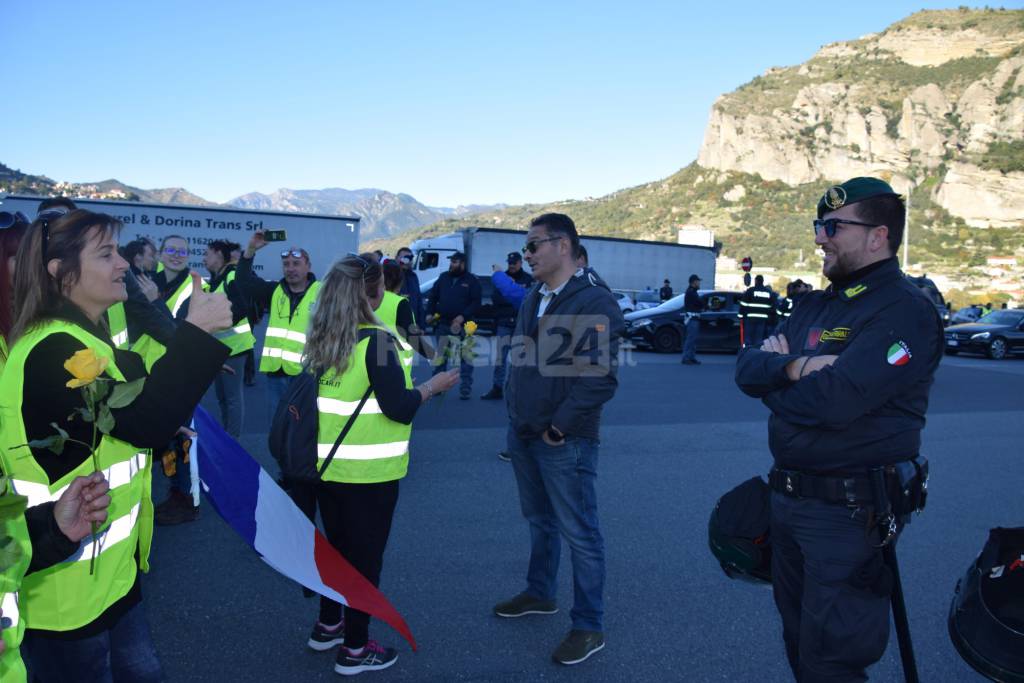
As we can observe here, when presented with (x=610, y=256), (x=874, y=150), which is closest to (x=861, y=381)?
(x=610, y=256)

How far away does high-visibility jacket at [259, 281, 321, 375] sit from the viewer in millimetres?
6367

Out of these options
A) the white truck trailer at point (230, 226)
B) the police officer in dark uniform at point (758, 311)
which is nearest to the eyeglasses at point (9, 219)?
the police officer in dark uniform at point (758, 311)

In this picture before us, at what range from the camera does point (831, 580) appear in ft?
8.18

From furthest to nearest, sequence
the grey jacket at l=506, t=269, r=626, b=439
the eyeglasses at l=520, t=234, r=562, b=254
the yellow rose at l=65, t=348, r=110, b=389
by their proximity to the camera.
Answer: the eyeglasses at l=520, t=234, r=562, b=254 → the grey jacket at l=506, t=269, r=626, b=439 → the yellow rose at l=65, t=348, r=110, b=389

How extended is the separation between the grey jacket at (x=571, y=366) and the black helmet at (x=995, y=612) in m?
1.66

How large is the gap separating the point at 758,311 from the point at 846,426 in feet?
46.5

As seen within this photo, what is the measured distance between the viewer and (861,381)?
2.43 meters

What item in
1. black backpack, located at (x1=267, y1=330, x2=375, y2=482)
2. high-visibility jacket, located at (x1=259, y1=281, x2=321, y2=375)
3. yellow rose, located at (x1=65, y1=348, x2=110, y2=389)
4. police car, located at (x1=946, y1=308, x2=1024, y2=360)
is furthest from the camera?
police car, located at (x1=946, y1=308, x2=1024, y2=360)

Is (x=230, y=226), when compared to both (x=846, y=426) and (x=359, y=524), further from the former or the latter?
(x=846, y=426)

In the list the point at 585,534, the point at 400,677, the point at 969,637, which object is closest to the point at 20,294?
the point at 400,677

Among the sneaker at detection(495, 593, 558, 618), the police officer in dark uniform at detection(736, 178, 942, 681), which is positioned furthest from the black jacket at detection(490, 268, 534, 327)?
the police officer in dark uniform at detection(736, 178, 942, 681)

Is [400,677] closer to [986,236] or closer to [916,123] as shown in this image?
[986,236]

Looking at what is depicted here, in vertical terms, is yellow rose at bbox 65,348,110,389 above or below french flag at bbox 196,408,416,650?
above

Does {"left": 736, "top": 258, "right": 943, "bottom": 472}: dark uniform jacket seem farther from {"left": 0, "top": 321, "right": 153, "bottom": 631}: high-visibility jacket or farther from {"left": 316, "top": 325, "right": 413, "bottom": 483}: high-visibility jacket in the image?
{"left": 0, "top": 321, "right": 153, "bottom": 631}: high-visibility jacket
